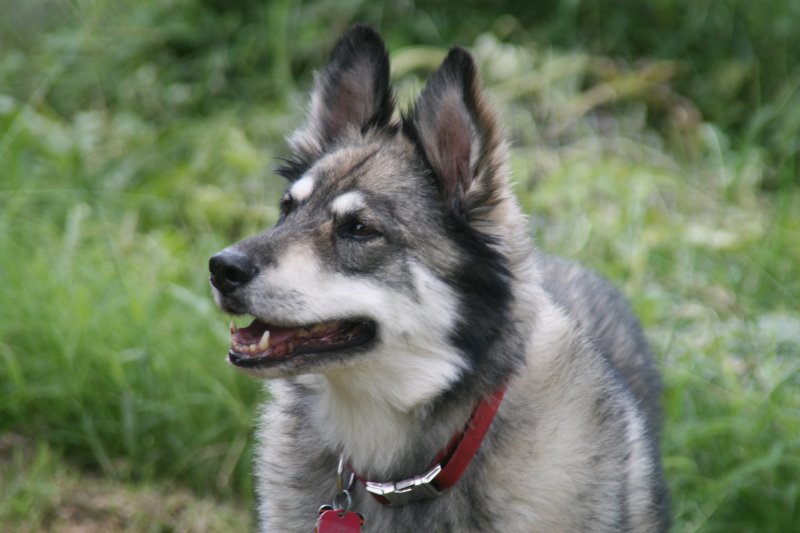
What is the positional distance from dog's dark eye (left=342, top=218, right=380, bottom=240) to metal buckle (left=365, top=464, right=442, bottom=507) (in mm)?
634

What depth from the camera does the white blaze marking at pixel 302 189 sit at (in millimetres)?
3068

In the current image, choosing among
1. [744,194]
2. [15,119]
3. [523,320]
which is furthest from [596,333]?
[15,119]

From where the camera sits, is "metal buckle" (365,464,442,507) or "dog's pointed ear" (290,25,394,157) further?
"dog's pointed ear" (290,25,394,157)

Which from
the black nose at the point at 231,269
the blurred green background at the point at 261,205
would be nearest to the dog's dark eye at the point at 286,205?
the black nose at the point at 231,269

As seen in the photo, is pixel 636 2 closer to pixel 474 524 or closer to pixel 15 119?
pixel 15 119

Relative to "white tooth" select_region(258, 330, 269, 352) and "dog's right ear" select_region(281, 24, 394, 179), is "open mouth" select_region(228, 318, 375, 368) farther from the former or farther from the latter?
"dog's right ear" select_region(281, 24, 394, 179)

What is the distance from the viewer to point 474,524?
9.59ft

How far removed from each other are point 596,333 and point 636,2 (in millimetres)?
4148

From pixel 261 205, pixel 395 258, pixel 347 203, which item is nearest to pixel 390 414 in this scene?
pixel 395 258

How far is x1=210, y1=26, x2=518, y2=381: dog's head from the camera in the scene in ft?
9.13

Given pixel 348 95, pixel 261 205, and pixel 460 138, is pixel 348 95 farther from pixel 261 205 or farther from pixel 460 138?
pixel 261 205

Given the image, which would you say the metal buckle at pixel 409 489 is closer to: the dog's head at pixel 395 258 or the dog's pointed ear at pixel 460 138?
the dog's head at pixel 395 258

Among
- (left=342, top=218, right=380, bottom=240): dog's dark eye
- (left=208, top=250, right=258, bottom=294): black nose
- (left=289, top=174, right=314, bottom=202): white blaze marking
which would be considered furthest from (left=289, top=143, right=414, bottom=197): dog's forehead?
(left=208, top=250, right=258, bottom=294): black nose

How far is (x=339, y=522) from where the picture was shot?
115 inches
